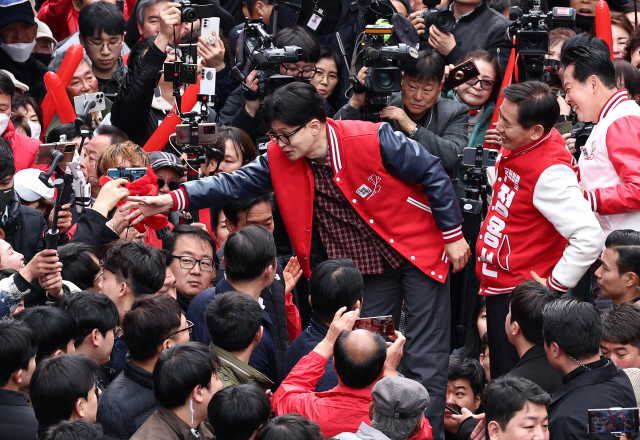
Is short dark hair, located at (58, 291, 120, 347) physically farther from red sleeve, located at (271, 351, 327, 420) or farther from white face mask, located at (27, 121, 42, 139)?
white face mask, located at (27, 121, 42, 139)

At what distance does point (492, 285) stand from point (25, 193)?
2.78 m

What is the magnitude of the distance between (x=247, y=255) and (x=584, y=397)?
A: 1645mm

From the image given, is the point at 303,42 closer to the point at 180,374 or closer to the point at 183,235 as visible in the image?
the point at 183,235

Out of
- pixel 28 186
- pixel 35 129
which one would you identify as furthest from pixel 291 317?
pixel 35 129

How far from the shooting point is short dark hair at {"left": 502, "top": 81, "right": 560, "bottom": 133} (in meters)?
4.49

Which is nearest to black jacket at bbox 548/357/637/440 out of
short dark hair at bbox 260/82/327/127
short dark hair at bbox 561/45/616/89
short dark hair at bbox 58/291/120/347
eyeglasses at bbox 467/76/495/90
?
short dark hair at bbox 260/82/327/127

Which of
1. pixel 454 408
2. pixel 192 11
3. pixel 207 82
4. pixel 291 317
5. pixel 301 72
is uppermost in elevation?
pixel 192 11

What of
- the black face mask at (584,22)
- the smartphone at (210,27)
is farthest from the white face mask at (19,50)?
the black face mask at (584,22)

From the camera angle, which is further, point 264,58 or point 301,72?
point 301,72

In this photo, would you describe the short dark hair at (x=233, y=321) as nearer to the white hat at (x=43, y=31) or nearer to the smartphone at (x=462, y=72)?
the smartphone at (x=462, y=72)

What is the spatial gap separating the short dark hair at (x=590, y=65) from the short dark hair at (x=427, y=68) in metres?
0.94

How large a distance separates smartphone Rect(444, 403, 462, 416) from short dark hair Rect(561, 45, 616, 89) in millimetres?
1989

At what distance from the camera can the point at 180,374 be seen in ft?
10.7

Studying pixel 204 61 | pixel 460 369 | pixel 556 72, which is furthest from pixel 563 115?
pixel 204 61
